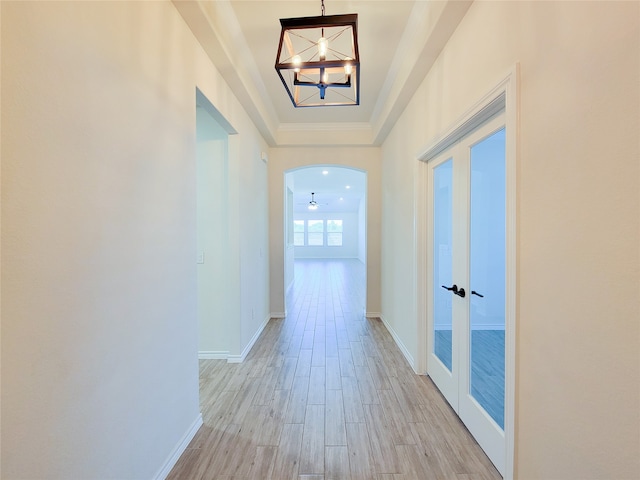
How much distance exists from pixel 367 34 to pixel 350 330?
3.51 meters

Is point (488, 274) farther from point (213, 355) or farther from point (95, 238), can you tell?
point (213, 355)

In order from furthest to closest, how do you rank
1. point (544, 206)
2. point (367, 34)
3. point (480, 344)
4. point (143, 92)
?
point (367, 34) → point (480, 344) → point (143, 92) → point (544, 206)

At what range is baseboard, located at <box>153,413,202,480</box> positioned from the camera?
1577 millimetres

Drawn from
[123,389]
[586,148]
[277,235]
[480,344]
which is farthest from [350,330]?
[586,148]

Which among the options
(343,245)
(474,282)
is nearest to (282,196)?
(474,282)

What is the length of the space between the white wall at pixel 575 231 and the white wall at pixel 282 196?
9.94 feet

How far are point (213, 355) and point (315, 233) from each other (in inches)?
450

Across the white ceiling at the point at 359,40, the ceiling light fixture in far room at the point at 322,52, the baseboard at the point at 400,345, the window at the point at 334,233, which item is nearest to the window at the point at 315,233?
the window at the point at 334,233

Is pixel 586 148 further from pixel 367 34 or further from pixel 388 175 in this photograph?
pixel 388 175

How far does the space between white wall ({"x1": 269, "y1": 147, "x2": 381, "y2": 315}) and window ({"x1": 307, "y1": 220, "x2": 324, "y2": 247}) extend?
973 centimetres

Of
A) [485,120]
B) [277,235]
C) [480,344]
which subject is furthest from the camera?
[277,235]

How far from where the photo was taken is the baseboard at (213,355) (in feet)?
10.2

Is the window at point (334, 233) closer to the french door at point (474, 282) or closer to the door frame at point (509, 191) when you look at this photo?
the french door at point (474, 282)

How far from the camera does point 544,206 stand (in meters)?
1.16
